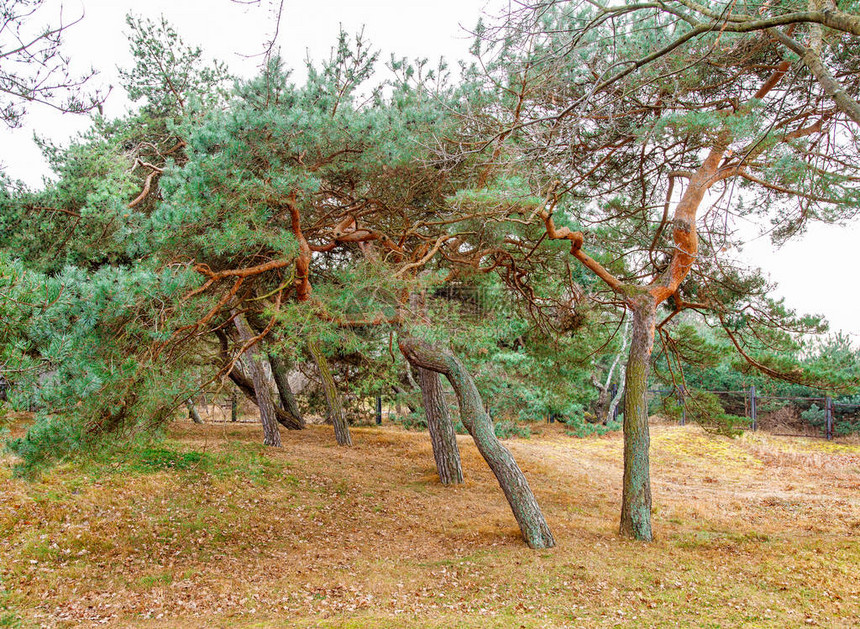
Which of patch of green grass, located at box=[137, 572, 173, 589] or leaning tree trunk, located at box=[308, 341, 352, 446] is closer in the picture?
patch of green grass, located at box=[137, 572, 173, 589]

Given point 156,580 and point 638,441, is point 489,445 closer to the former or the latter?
point 638,441

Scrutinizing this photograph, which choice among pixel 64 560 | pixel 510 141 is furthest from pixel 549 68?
pixel 64 560

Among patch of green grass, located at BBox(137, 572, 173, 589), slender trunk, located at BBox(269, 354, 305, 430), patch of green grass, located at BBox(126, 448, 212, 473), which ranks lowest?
patch of green grass, located at BBox(137, 572, 173, 589)

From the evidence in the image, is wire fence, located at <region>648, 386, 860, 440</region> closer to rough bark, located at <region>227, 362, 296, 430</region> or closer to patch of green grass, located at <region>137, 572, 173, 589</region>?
rough bark, located at <region>227, 362, 296, 430</region>

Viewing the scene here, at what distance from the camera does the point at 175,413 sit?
4938mm

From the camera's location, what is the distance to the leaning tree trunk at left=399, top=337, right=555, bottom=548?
5973mm

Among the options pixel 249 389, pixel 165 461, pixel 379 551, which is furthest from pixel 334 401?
pixel 379 551

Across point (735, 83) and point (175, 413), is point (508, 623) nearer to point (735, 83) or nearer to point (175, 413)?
point (175, 413)

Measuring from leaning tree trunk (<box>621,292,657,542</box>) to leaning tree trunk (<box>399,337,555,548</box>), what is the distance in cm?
102

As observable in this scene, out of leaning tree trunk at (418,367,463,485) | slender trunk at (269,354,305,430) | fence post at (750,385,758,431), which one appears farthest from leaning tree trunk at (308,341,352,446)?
fence post at (750,385,758,431)

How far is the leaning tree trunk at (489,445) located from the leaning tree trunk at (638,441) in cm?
102

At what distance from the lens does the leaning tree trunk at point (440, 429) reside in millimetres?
8688

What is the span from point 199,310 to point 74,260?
3.51 m

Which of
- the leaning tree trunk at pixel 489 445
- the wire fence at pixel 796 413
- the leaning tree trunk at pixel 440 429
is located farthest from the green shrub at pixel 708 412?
the wire fence at pixel 796 413
